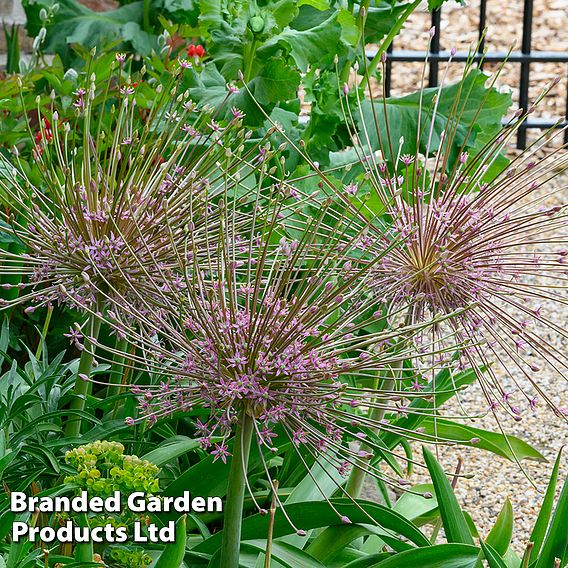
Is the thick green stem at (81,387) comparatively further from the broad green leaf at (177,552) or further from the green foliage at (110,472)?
the broad green leaf at (177,552)

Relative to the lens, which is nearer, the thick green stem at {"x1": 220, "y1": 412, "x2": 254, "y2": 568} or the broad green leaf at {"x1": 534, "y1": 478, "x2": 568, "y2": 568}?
the thick green stem at {"x1": 220, "y1": 412, "x2": 254, "y2": 568}

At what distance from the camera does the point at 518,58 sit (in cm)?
600

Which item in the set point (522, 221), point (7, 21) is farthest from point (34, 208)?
point (7, 21)

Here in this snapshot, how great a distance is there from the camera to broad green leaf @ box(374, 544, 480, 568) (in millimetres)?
1484

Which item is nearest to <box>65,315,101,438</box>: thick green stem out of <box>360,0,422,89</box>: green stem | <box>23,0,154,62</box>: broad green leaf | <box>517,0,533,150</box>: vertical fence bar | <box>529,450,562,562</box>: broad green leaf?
<box>529,450,562,562</box>: broad green leaf

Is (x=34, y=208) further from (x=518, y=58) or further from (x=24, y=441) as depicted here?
(x=518, y=58)

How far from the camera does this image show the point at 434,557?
1490 mm

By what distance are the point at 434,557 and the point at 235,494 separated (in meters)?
0.39

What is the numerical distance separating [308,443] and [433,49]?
5012 millimetres

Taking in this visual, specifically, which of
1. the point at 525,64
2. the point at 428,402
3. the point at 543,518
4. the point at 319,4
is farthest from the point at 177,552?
the point at 525,64

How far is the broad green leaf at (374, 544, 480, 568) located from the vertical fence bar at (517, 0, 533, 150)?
5021 mm

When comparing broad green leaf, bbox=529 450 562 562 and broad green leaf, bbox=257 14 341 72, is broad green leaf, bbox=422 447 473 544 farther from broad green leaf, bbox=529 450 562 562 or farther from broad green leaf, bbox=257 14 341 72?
broad green leaf, bbox=257 14 341 72

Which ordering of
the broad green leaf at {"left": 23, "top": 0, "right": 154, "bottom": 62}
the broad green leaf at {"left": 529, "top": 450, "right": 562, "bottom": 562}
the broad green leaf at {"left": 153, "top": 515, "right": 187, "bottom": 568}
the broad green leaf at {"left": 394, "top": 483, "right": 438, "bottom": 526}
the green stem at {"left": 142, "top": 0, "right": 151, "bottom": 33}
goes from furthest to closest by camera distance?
Answer: the green stem at {"left": 142, "top": 0, "right": 151, "bottom": 33} < the broad green leaf at {"left": 23, "top": 0, "right": 154, "bottom": 62} < the broad green leaf at {"left": 394, "top": 483, "right": 438, "bottom": 526} < the broad green leaf at {"left": 529, "top": 450, "right": 562, "bottom": 562} < the broad green leaf at {"left": 153, "top": 515, "right": 187, "bottom": 568}

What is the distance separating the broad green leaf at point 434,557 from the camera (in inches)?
58.4
